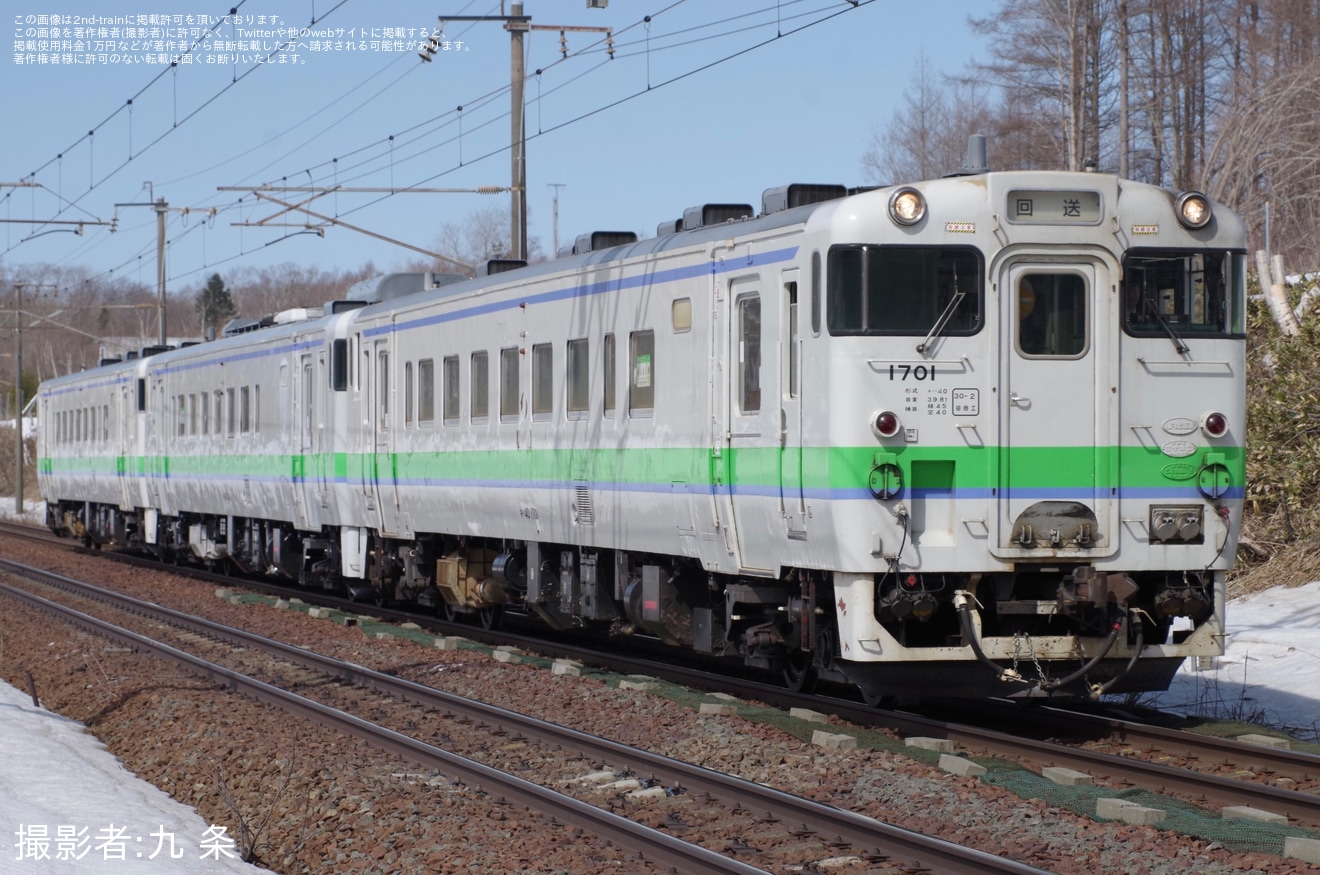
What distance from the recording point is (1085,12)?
40.9 m

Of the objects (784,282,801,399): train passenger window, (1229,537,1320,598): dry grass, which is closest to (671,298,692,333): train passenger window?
(784,282,801,399): train passenger window

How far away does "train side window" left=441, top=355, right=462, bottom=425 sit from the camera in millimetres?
16203

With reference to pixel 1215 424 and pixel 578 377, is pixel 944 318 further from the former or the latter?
pixel 578 377

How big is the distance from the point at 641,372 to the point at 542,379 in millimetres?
1928

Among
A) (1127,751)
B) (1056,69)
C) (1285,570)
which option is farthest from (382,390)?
(1056,69)

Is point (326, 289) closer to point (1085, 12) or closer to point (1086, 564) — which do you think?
point (1085, 12)

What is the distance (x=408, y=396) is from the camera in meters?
17.5

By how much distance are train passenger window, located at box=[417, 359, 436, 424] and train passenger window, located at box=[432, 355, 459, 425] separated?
1.15 feet

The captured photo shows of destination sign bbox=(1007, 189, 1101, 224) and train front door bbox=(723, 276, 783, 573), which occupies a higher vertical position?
destination sign bbox=(1007, 189, 1101, 224)

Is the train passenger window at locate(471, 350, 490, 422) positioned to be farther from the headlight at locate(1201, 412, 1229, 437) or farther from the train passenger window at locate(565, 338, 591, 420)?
the headlight at locate(1201, 412, 1229, 437)

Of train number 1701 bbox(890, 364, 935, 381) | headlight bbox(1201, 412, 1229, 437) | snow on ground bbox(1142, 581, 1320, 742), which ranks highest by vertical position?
train number 1701 bbox(890, 364, 935, 381)

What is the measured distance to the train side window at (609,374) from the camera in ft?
43.2

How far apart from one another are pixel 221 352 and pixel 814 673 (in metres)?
14.8

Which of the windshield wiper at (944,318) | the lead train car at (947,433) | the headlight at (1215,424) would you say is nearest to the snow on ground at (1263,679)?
the lead train car at (947,433)
